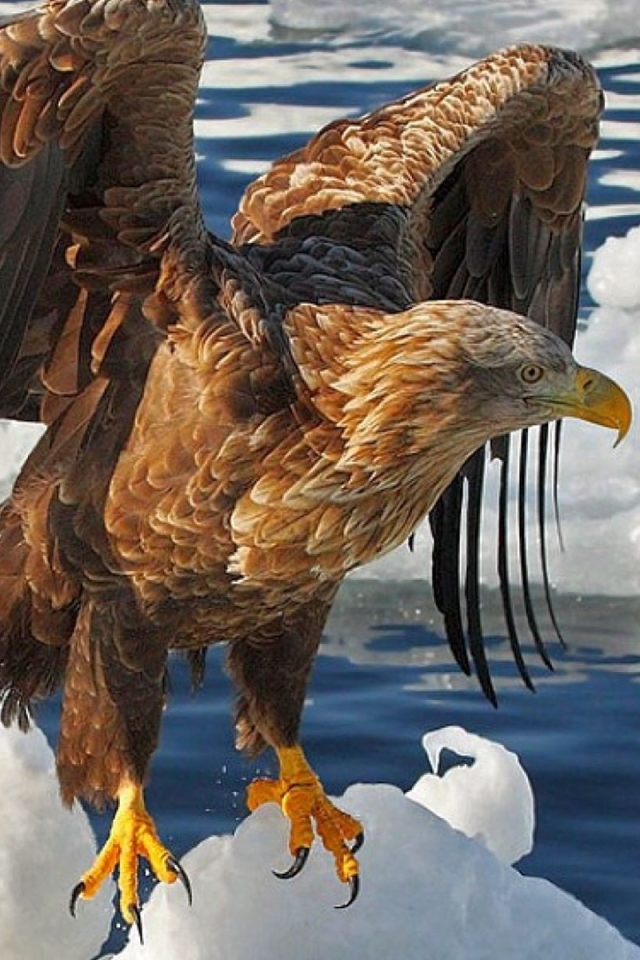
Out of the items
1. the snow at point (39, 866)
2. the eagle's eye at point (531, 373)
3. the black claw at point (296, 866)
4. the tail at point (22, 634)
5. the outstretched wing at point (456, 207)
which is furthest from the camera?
the outstretched wing at point (456, 207)

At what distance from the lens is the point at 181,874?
16.1 ft

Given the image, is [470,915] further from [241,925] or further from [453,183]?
[453,183]

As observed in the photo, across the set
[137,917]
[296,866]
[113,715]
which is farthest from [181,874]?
[113,715]

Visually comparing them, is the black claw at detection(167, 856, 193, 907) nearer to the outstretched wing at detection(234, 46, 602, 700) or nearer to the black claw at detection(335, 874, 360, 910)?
the black claw at detection(335, 874, 360, 910)

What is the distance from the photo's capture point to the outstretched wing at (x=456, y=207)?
18.4 ft

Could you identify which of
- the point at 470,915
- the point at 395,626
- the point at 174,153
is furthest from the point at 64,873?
the point at 395,626

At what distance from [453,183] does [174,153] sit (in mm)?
1338

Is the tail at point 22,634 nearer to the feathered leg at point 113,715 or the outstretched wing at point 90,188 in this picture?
the feathered leg at point 113,715

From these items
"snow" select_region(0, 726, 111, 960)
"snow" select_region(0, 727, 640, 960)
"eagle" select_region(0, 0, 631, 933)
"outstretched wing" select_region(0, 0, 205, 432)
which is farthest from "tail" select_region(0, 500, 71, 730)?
"snow" select_region(0, 727, 640, 960)

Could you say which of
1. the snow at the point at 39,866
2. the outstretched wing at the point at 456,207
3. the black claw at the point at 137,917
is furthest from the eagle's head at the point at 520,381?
Result: the snow at the point at 39,866

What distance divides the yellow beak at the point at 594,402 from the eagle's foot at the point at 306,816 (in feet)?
2.98

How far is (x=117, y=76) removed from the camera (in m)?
4.85

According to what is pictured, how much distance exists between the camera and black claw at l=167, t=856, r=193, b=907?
15.9ft

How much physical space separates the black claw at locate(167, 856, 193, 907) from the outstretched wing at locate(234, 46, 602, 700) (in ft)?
3.40
